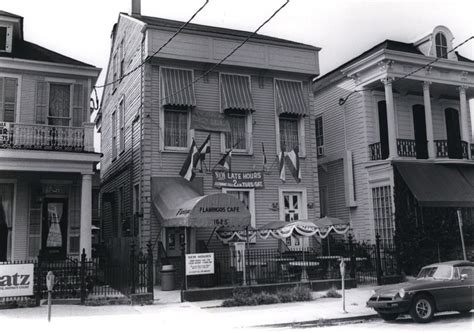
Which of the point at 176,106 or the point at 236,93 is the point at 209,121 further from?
the point at 236,93

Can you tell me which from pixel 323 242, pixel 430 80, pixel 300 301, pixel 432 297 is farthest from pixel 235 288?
pixel 430 80

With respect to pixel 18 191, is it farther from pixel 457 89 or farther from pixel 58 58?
pixel 457 89

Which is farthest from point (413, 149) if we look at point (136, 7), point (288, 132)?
point (136, 7)

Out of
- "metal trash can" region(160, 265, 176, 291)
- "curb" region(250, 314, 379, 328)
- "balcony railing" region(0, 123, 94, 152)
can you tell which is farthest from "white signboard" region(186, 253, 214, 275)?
"balcony railing" region(0, 123, 94, 152)

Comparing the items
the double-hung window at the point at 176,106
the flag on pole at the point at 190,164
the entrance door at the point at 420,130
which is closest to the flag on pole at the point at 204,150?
the flag on pole at the point at 190,164

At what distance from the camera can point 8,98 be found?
1822 centimetres

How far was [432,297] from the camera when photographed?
1172cm

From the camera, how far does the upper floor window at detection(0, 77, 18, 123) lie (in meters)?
18.1

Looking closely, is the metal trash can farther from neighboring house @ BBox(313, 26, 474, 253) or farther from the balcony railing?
neighboring house @ BBox(313, 26, 474, 253)

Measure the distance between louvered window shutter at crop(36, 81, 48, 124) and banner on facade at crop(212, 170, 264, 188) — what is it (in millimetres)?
6757

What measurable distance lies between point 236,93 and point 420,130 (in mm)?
9622

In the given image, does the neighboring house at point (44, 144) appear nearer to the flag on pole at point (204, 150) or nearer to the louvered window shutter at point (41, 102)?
the louvered window shutter at point (41, 102)

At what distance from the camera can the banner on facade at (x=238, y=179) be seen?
66.6 ft

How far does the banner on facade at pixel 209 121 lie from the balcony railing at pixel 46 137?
430 cm
